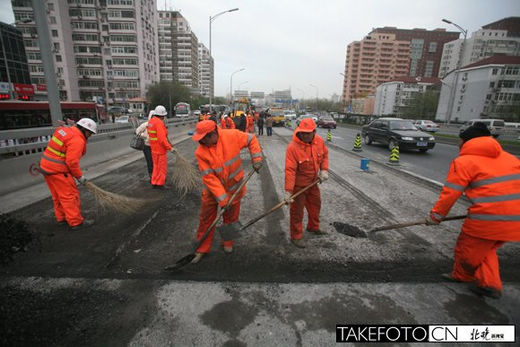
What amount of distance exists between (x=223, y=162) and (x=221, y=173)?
0.43 feet

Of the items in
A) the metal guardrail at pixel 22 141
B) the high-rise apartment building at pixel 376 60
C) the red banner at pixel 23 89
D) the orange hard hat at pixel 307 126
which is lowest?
the metal guardrail at pixel 22 141

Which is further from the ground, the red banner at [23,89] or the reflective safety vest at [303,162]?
the red banner at [23,89]

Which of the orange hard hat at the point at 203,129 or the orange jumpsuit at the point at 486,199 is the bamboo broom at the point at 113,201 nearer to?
the orange hard hat at the point at 203,129

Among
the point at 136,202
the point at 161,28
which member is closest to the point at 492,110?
the point at 136,202

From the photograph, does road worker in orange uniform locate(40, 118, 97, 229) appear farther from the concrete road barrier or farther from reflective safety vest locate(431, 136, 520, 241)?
reflective safety vest locate(431, 136, 520, 241)

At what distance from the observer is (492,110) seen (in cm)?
4872

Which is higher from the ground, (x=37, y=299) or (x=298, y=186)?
(x=298, y=186)

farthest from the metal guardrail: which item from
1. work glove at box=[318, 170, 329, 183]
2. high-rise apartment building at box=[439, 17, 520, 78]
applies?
high-rise apartment building at box=[439, 17, 520, 78]

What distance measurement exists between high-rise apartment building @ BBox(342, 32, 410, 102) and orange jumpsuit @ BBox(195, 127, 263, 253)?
108234 mm

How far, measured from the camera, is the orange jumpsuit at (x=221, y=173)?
288cm

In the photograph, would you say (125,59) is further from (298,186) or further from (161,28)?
(298,186)

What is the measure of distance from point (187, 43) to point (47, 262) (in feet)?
362

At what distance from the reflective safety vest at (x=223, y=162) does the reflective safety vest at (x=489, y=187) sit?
212 centimetres

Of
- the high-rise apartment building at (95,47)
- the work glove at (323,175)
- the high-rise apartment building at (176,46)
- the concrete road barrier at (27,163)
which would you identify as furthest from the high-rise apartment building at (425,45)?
the work glove at (323,175)
